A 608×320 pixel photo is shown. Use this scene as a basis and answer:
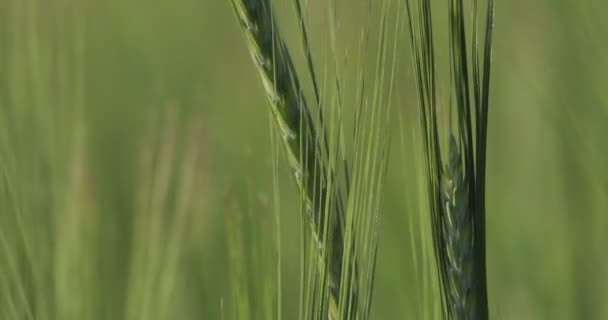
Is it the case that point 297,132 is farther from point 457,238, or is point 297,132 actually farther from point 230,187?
point 230,187

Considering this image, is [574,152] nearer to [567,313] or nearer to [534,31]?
[567,313]

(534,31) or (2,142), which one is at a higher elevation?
(534,31)

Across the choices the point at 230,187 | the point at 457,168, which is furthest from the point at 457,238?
the point at 230,187

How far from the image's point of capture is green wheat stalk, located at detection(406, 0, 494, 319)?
49 centimetres

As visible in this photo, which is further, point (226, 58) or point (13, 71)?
point (226, 58)

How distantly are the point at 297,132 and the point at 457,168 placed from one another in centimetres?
8

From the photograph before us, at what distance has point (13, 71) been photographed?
0.92m

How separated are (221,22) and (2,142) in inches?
72.8

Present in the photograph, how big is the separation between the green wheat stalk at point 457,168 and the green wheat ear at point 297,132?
0.16ft

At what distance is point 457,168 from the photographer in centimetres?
51

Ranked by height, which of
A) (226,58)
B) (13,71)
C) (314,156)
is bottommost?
(314,156)

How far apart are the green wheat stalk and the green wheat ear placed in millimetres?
50

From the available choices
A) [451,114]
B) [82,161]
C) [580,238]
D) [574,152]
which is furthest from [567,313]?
[451,114]

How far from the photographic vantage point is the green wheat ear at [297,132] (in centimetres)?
50
